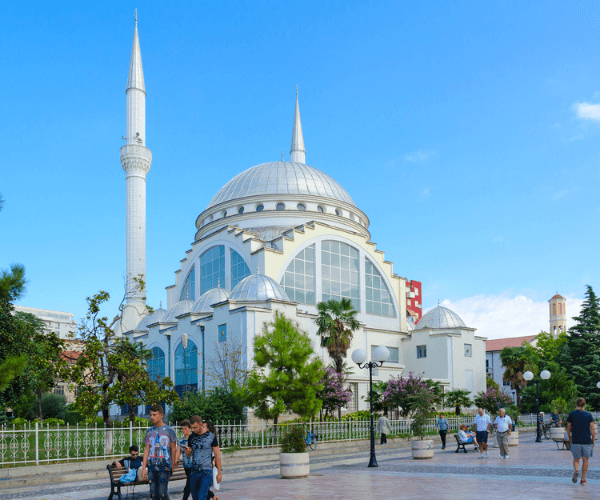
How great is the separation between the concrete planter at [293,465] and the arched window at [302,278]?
27014mm

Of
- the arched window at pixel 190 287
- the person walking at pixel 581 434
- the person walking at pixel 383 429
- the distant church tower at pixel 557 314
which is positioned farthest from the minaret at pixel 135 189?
the distant church tower at pixel 557 314

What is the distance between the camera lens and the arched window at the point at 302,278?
1652 inches

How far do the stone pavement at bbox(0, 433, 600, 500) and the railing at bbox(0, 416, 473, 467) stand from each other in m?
2.04

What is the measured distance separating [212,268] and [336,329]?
15313 millimetres

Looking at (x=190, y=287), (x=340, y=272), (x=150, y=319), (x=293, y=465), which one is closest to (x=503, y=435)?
(x=293, y=465)

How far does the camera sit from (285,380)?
2433cm

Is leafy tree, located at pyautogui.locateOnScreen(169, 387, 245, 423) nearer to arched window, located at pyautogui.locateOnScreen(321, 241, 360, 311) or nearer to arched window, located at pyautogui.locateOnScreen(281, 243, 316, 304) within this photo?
arched window, located at pyautogui.locateOnScreen(281, 243, 316, 304)

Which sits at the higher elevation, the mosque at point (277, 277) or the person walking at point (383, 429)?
the mosque at point (277, 277)

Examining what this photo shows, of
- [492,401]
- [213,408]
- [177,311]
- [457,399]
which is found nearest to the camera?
[213,408]

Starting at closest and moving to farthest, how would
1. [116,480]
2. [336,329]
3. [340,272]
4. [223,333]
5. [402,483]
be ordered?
[116,480]
[402,483]
[336,329]
[223,333]
[340,272]

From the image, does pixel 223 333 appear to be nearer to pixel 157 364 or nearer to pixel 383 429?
pixel 157 364

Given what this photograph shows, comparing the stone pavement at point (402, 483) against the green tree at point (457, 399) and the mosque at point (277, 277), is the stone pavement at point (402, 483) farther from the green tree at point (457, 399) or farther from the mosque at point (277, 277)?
the green tree at point (457, 399)

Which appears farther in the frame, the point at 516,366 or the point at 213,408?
the point at 516,366

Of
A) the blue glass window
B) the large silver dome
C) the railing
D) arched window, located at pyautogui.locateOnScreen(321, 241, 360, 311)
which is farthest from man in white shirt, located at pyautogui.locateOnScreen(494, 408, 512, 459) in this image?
the large silver dome
